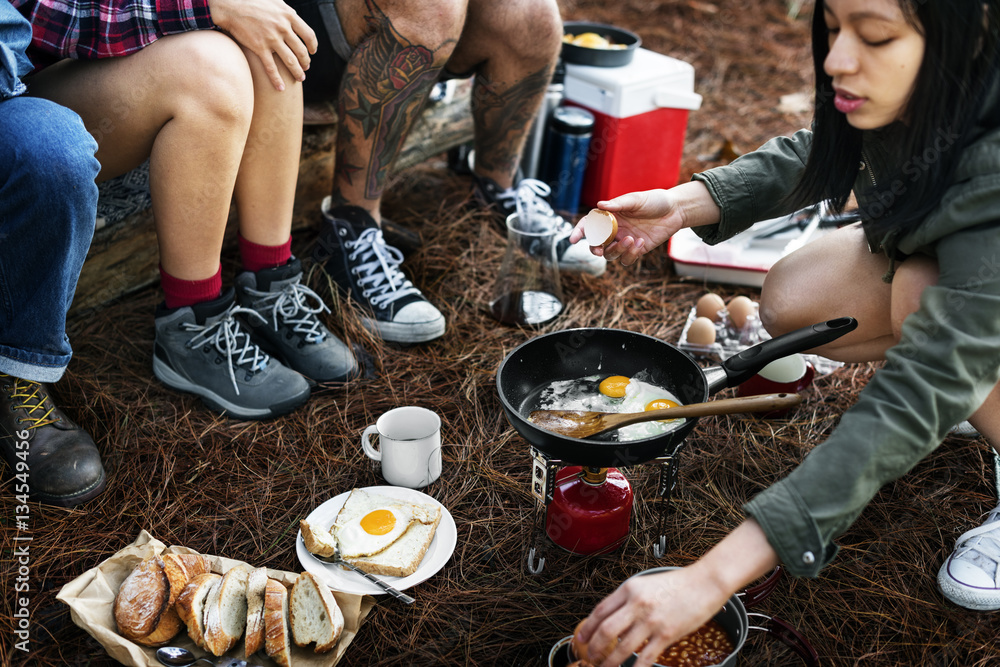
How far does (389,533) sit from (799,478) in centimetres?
93

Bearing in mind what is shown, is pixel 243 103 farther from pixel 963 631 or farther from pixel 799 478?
pixel 963 631

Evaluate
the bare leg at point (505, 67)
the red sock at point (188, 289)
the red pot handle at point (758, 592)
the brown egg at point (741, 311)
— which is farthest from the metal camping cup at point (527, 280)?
the red pot handle at point (758, 592)

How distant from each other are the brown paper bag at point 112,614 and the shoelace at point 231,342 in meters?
0.66

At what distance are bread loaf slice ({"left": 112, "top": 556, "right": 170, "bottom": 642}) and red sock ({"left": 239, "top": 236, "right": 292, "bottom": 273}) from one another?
98 cm

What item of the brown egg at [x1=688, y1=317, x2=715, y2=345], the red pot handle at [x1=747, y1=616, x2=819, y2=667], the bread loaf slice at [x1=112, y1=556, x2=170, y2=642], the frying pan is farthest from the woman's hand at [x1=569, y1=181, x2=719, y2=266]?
the bread loaf slice at [x1=112, y1=556, x2=170, y2=642]

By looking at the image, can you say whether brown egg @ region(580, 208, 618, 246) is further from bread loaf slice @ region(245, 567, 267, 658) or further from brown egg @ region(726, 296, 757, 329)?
bread loaf slice @ region(245, 567, 267, 658)

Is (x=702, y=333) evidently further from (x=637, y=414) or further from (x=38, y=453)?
(x=38, y=453)

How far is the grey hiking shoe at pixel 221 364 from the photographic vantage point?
2.15 metres

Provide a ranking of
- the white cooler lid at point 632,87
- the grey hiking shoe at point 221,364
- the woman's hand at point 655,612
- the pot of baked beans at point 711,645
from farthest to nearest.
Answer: the white cooler lid at point 632,87
the grey hiking shoe at point 221,364
the pot of baked beans at point 711,645
the woman's hand at point 655,612

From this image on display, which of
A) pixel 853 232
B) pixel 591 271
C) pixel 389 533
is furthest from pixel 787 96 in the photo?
pixel 389 533

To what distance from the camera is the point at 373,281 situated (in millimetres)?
2527

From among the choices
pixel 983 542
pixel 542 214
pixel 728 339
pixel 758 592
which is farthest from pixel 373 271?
pixel 983 542

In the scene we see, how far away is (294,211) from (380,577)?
174 cm

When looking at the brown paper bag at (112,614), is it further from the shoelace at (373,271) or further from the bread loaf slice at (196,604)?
the shoelace at (373,271)
